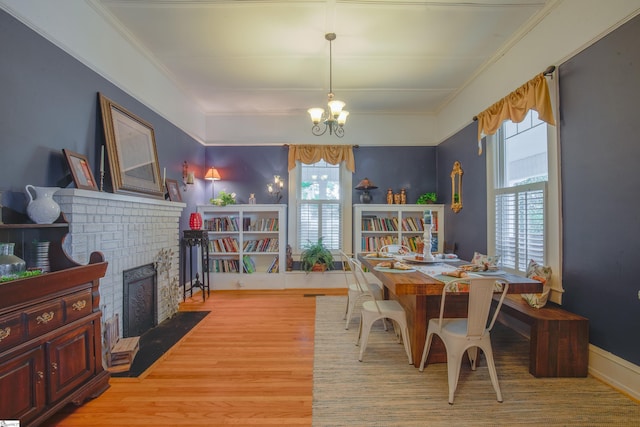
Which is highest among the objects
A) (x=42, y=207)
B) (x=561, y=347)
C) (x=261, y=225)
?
(x=42, y=207)

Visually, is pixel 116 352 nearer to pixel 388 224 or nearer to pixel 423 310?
pixel 423 310

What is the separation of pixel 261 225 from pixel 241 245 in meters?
0.49

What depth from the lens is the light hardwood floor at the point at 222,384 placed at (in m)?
1.82

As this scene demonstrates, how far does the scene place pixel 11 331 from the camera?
146 centimetres

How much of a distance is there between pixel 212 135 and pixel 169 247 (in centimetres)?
243

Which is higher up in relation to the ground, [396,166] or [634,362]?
[396,166]

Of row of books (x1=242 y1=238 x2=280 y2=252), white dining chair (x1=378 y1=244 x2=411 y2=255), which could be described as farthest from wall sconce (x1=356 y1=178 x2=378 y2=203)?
row of books (x1=242 y1=238 x2=280 y2=252)

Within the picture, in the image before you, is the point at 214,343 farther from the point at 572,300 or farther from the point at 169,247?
the point at 572,300

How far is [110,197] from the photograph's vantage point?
2.56m

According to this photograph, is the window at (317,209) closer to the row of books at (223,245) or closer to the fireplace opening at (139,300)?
the row of books at (223,245)

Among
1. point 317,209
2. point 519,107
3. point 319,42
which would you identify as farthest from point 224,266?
point 519,107

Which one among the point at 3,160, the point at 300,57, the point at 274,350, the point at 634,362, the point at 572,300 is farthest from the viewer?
the point at 300,57

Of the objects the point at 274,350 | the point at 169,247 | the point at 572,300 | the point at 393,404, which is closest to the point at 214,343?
the point at 274,350

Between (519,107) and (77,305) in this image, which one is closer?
(77,305)
